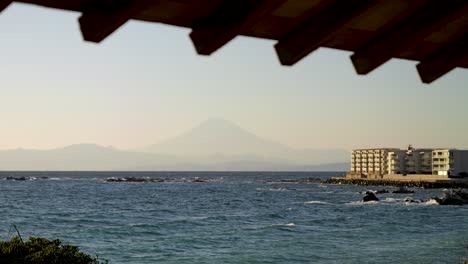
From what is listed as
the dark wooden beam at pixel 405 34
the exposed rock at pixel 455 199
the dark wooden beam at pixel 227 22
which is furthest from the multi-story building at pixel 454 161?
the dark wooden beam at pixel 227 22

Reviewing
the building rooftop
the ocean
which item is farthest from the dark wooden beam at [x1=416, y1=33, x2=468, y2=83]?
the ocean

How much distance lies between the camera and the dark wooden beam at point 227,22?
320cm

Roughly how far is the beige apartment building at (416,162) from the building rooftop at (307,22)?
150503mm

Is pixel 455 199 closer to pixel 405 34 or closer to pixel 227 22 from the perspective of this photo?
pixel 405 34

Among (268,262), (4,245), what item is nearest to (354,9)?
(4,245)

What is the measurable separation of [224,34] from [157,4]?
0.55m

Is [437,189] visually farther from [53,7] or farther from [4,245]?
[53,7]

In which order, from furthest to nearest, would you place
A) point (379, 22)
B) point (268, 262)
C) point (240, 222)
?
point (240, 222)
point (268, 262)
point (379, 22)

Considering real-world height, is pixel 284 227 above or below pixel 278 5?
below

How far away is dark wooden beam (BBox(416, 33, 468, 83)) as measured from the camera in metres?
4.50

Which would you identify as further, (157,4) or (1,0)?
(157,4)

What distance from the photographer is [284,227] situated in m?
44.7

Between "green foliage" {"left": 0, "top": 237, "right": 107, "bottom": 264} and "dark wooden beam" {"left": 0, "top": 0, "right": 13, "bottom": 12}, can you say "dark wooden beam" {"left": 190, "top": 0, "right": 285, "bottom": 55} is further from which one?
"green foliage" {"left": 0, "top": 237, "right": 107, "bottom": 264}

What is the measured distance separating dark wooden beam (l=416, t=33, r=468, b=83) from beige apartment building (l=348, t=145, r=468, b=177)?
149741mm
